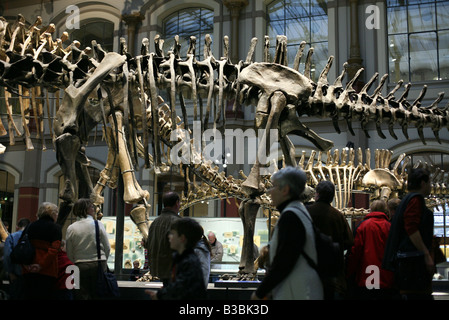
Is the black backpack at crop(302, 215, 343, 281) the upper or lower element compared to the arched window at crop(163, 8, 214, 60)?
lower

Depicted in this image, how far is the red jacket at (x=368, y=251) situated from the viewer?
15.6 feet

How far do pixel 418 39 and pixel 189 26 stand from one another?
312 inches

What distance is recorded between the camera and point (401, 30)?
1673 cm

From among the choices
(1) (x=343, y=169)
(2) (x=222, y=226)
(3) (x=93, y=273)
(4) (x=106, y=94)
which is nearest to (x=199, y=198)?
(2) (x=222, y=226)

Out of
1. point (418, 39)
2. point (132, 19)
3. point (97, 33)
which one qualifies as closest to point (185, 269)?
point (418, 39)

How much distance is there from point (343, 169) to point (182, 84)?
206 inches

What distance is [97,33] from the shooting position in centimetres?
2041

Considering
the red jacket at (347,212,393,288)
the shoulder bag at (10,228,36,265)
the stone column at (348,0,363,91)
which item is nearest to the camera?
the shoulder bag at (10,228,36,265)

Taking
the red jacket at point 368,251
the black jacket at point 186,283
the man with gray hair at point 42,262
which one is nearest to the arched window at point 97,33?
the man with gray hair at point 42,262

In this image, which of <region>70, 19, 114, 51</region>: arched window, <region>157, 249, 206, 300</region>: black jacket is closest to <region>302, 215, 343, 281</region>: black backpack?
<region>157, 249, 206, 300</region>: black jacket

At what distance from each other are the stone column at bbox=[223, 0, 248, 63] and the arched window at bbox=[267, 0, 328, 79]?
1081mm

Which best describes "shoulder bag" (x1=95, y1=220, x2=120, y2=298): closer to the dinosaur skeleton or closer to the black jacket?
the dinosaur skeleton

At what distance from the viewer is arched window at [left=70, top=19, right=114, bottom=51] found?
2010 centimetres

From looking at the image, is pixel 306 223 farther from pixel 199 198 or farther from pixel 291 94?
pixel 199 198
